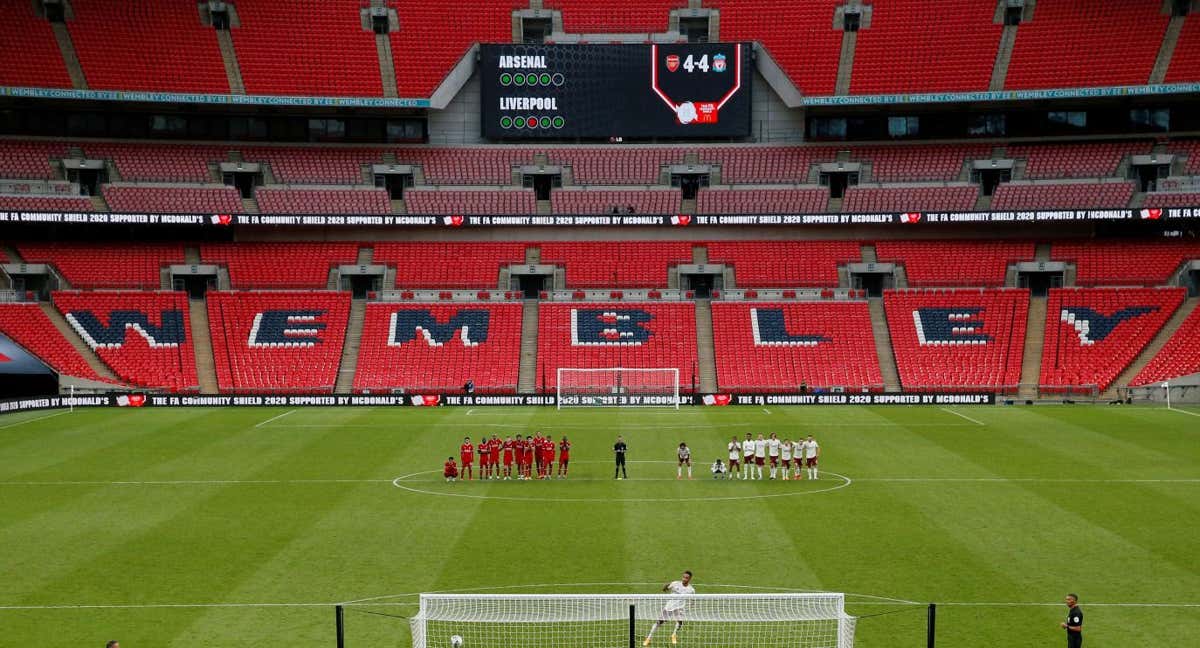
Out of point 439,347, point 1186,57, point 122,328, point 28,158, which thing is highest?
point 1186,57

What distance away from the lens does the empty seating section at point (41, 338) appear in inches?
2055

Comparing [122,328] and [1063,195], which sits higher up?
[1063,195]

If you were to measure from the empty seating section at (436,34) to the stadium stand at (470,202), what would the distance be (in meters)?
5.52

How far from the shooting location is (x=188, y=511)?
27219 millimetres

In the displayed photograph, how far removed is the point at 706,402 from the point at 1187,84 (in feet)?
91.7

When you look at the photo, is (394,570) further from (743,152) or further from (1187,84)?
(1187,84)

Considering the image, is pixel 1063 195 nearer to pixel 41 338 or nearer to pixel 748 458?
pixel 748 458

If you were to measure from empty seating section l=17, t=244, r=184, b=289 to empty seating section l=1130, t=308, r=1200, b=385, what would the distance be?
46690 millimetres

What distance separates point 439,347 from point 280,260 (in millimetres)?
10962

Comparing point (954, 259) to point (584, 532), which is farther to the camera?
point (954, 259)

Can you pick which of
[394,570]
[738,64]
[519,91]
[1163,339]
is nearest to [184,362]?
[519,91]

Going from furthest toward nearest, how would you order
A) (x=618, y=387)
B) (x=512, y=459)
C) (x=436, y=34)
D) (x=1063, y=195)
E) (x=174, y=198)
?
(x=436, y=34) → (x=174, y=198) → (x=1063, y=195) → (x=618, y=387) → (x=512, y=459)

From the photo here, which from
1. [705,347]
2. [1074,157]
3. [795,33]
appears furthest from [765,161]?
[1074,157]

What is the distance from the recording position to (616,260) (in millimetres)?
60875
